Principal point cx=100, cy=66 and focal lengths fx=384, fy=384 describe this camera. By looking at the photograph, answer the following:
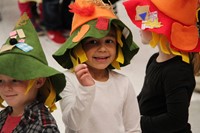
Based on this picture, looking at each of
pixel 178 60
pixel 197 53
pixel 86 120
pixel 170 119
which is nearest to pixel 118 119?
pixel 86 120

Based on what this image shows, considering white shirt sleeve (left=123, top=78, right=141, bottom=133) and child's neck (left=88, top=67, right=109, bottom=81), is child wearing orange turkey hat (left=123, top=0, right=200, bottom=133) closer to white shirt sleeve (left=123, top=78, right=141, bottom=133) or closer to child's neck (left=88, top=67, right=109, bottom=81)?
white shirt sleeve (left=123, top=78, right=141, bottom=133)

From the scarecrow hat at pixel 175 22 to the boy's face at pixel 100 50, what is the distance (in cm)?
27

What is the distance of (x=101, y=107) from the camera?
1.41m

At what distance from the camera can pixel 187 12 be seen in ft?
5.29

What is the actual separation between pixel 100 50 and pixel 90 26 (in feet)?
0.31

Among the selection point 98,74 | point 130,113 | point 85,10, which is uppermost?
point 85,10

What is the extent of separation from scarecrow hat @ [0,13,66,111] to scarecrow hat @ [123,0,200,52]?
55 centimetres

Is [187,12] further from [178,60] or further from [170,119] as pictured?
[170,119]

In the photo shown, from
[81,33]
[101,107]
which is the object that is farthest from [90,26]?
[101,107]

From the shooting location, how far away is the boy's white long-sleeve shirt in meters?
1.28

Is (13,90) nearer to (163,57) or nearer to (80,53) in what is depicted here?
(80,53)

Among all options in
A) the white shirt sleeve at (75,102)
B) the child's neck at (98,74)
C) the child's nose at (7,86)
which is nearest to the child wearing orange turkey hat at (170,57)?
the child's neck at (98,74)

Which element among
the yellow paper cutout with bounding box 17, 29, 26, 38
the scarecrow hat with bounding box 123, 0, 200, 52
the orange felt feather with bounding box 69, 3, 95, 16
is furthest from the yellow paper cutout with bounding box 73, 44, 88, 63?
the scarecrow hat with bounding box 123, 0, 200, 52

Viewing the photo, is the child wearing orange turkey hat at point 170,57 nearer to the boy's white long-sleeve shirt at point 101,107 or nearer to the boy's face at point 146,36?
the boy's face at point 146,36
